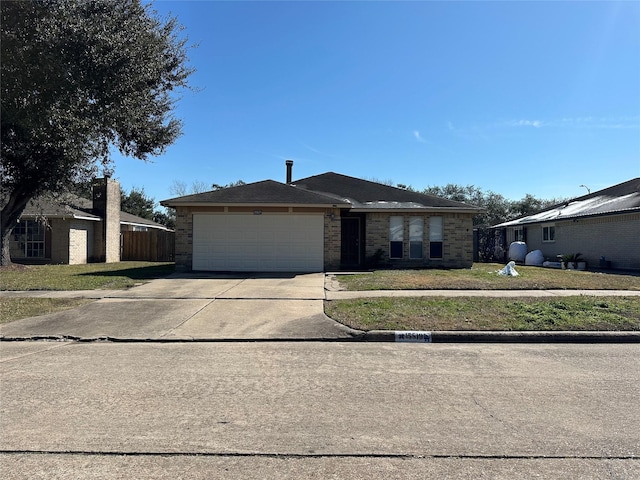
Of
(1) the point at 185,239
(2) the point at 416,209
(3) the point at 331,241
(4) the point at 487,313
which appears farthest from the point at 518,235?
(4) the point at 487,313

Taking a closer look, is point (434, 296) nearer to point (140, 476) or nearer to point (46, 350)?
point (46, 350)

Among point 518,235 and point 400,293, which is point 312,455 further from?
point 518,235

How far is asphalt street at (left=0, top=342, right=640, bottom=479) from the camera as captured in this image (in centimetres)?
344

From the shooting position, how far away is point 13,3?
13.4 meters

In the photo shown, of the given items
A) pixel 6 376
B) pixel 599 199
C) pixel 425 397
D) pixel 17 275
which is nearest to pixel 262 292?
pixel 6 376

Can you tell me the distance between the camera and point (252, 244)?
58.7 ft

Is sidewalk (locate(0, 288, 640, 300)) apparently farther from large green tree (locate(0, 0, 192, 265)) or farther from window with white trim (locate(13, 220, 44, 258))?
window with white trim (locate(13, 220, 44, 258))

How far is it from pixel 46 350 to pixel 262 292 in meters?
5.87

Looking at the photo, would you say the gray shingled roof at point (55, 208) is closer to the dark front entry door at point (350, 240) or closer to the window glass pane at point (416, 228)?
the dark front entry door at point (350, 240)

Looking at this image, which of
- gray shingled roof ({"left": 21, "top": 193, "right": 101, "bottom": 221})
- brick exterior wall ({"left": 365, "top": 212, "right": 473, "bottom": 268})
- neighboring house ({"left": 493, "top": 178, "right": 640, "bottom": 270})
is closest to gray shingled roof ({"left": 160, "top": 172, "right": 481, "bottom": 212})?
brick exterior wall ({"left": 365, "top": 212, "right": 473, "bottom": 268})

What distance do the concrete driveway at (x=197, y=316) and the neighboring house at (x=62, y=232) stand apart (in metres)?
12.8

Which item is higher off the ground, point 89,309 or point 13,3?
point 13,3

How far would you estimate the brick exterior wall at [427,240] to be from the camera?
1991 centimetres

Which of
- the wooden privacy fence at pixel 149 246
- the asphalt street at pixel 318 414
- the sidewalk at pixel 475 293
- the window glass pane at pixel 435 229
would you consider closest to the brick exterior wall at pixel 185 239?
the sidewalk at pixel 475 293
